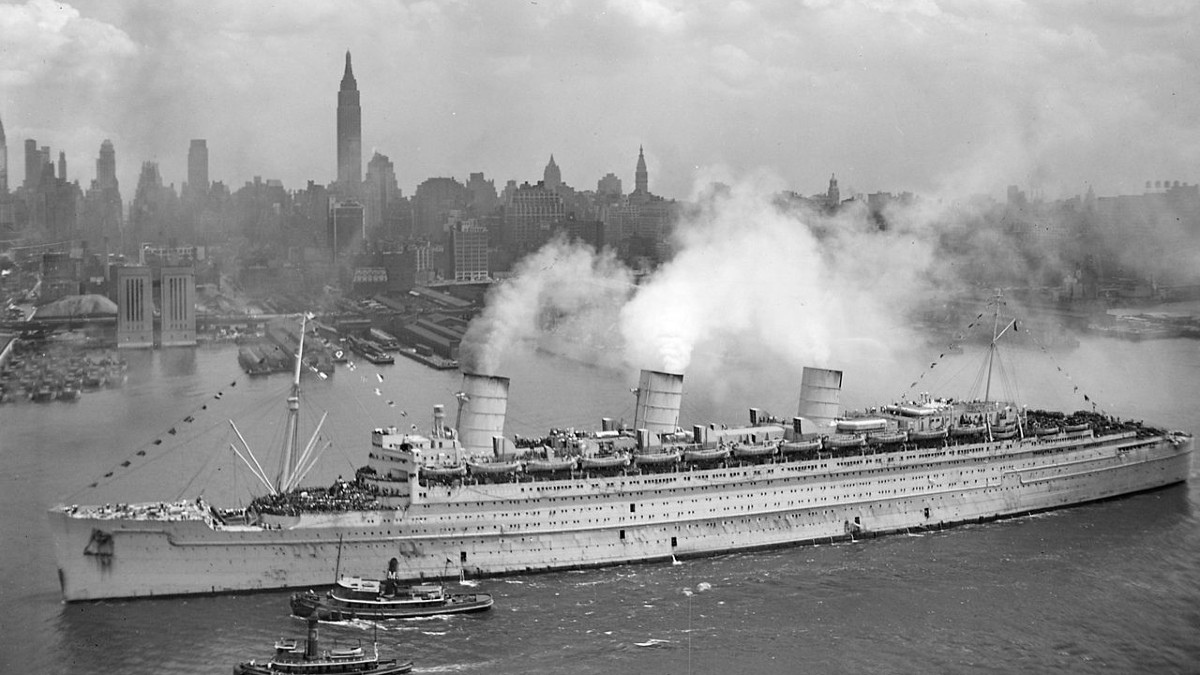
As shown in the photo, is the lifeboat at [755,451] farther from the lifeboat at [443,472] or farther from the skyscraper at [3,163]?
the skyscraper at [3,163]

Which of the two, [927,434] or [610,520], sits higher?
[927,434]

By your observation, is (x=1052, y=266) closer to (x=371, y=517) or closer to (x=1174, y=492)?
(x=1174, y=492)

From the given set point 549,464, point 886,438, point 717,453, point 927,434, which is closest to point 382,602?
point 549,464

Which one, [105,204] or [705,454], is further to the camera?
[105,204]

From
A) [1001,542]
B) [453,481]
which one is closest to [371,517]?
[453,481]

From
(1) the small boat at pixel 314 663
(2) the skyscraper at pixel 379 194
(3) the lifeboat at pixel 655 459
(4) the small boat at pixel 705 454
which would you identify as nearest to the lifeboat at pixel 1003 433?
(4) the small boat at pixel 705 454

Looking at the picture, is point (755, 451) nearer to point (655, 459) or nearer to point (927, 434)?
point (655, 459)

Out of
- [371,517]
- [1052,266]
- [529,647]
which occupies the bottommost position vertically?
[529,647]
